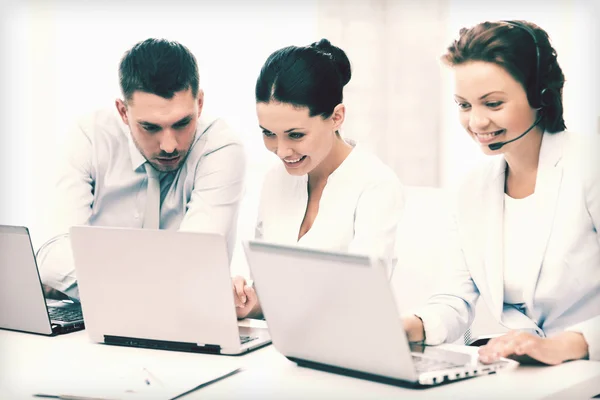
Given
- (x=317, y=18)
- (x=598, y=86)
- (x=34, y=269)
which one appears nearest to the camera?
(x=34, y=269)

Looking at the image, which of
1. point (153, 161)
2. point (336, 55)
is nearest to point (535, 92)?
point (336, 55)

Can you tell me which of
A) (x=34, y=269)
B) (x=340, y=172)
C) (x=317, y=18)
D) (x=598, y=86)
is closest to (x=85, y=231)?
(x=34, y=269)

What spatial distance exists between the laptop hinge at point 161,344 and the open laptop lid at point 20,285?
7.4 inches

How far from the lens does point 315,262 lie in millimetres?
1354

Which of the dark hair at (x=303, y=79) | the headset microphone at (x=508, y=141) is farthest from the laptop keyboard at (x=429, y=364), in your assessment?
the dark hair at (x=303, y=79)

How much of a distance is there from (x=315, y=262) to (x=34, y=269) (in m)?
0.71

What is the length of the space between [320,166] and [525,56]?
0.61 m

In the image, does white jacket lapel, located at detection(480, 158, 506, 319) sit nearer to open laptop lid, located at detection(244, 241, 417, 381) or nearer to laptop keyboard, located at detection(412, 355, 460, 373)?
laptop keyboard, located at detection(412, 355, 460, 373)

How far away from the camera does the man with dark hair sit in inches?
83.7

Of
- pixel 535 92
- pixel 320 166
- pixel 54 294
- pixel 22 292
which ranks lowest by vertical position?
pixel 54 294

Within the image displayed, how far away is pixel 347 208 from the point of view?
6.75ft

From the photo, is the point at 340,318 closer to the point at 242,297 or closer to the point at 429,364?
the point at 429,364

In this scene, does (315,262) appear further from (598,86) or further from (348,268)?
(598,86)

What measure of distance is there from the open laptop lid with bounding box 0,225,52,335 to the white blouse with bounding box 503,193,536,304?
107cm
